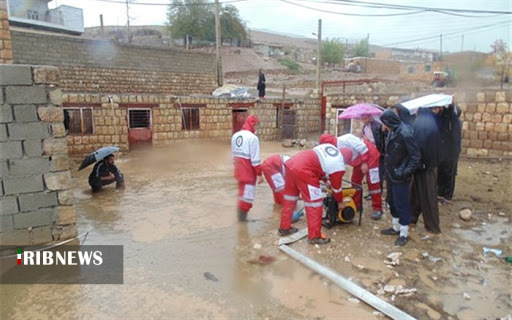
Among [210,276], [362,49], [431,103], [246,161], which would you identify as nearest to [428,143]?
[431,103]

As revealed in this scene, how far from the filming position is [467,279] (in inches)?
154

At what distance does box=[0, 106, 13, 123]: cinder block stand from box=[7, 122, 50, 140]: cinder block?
70mm

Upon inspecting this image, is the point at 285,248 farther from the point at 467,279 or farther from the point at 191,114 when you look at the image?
the point at 191,114

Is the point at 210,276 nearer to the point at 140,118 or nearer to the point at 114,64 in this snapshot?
the point at 140,118

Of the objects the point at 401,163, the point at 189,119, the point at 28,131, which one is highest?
the point at 28,131

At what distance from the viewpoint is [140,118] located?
1348 cm

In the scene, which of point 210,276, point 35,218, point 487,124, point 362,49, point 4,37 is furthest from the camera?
point 362,49

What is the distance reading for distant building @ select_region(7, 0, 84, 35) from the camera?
85.1ft

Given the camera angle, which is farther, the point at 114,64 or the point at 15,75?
the point at 114,64

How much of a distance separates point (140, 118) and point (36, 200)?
892 centimetres

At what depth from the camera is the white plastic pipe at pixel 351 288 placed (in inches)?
129

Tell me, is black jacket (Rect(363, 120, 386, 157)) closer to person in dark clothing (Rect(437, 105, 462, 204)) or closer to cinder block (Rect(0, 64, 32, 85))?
person in dark clothing (Rect(437, 105, 462, 204))

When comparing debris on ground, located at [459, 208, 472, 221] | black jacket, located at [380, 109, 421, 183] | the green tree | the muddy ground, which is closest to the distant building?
the muddy ground

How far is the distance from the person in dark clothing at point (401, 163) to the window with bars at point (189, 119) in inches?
424
